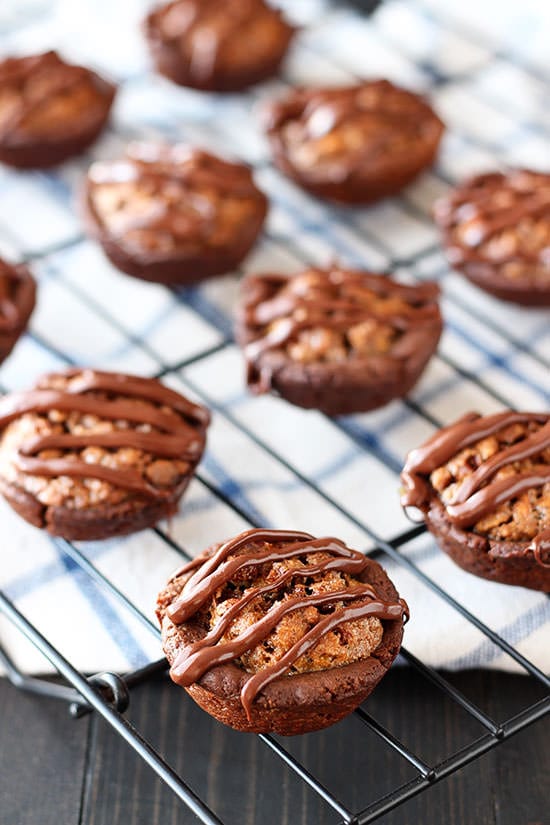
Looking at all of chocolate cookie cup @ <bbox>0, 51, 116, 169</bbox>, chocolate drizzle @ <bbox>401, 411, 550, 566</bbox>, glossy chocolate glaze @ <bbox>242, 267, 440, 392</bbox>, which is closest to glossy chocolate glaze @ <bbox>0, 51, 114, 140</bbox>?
chocolate cookie cup @ <bbox>0, 51, 116, 169</bbox>

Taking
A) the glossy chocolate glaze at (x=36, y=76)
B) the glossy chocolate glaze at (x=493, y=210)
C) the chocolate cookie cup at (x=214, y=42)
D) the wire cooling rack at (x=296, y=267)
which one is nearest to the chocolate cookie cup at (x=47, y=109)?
the glossy chocolate glaze at (x=36, y=76)

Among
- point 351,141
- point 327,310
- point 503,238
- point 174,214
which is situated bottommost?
point 503,238

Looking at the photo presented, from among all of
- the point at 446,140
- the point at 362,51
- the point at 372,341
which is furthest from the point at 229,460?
the point at 362,51

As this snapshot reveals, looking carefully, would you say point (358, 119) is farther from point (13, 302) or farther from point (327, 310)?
point (13, 302)

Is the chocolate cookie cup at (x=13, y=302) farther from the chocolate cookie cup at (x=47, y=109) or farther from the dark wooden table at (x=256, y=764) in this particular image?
the dark wooden table at (x=256, y=764)

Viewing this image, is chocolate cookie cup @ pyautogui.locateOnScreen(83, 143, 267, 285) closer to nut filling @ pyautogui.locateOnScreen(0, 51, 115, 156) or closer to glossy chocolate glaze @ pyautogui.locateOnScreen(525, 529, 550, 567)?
nut filling @ pyautogui.locateOnScreen(0, 51, 115, 156)

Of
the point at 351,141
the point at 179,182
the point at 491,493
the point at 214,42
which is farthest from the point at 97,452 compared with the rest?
the point at 214,42
